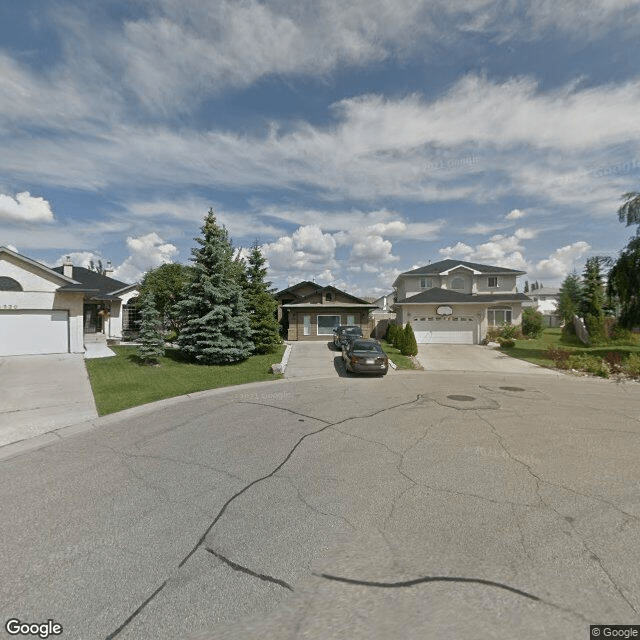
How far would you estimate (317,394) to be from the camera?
35.1ft

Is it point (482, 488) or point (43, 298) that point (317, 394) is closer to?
point (482, 488)

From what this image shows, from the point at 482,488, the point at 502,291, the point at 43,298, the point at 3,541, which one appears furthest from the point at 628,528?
the point at 502,291

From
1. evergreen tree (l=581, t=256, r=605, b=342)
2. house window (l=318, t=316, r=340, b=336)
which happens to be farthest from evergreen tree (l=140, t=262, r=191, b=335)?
evergreen tree (l=581, t=256, r=605, b=342)

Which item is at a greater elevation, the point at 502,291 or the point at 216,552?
the point at 502,291

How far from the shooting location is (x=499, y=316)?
3200cm

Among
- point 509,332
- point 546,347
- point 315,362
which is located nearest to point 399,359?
point 315,362

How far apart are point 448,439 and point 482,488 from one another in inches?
77.0

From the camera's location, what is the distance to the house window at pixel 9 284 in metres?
16.5

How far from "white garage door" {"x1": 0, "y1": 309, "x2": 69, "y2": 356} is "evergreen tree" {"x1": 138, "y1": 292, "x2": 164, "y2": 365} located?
18.5ft

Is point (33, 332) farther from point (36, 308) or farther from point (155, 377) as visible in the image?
point (155, 377)

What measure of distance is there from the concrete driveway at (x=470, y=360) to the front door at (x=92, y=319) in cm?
2404

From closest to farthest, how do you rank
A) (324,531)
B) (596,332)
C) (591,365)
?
(324,531) → (591,365) → (596,332)

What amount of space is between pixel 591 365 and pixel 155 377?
18768 mm

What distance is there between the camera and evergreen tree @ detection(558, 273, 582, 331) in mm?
36719
